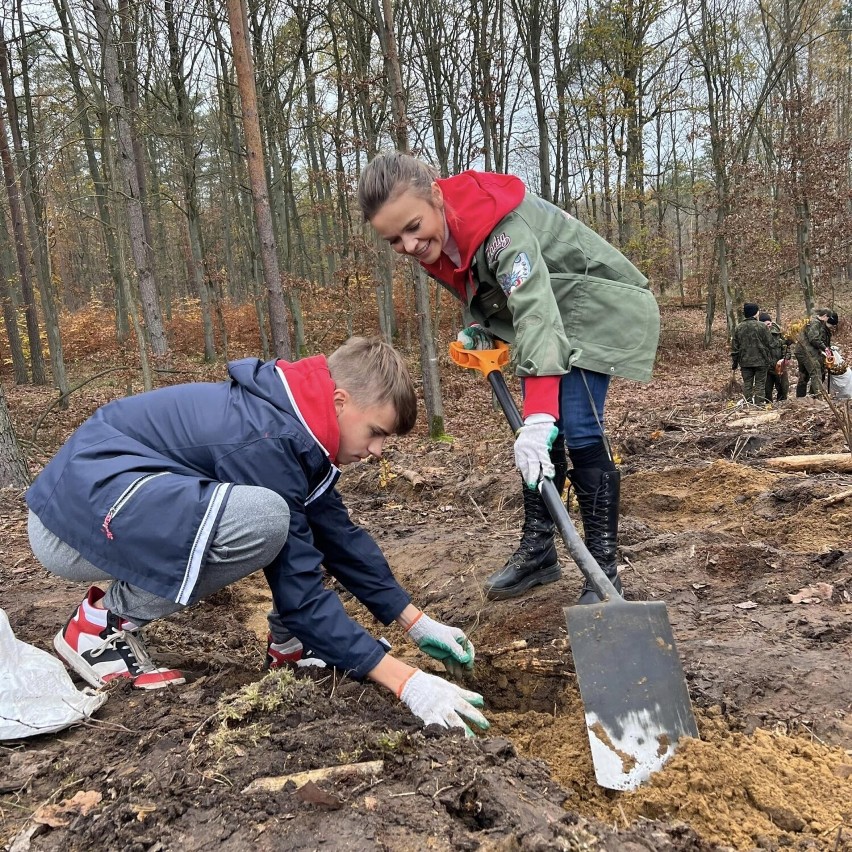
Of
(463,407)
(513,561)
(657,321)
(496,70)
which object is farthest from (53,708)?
(496,70)

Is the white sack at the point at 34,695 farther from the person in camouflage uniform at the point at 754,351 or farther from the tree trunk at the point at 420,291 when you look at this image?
the person in camouflage uniform at the point at 754,351

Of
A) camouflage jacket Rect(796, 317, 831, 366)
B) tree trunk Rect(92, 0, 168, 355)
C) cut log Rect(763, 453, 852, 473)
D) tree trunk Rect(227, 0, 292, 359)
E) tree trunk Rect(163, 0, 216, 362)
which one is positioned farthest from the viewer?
tree trunk Rect(163, 0, 216, 362)

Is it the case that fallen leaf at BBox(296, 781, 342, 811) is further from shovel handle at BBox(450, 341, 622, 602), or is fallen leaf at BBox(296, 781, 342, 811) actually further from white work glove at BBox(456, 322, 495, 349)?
white work glove at BBox(456, 322, 495, 349)

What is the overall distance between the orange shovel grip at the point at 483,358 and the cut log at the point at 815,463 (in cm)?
278

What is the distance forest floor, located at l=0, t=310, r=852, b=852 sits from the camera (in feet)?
4.76

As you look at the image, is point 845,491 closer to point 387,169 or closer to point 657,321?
point 657,321

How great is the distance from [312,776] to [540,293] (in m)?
1.73

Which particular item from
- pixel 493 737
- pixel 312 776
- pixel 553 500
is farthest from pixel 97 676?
pixel 553 500

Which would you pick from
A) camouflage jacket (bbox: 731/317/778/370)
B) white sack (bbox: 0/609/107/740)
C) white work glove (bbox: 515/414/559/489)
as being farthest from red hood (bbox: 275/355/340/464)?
camouflage jacket (bbox: 731/317/778/370)

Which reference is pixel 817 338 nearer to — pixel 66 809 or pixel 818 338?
pixel 818 338

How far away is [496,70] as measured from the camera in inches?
508

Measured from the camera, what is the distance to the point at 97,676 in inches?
85.2

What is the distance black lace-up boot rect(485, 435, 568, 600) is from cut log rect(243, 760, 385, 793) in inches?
61.4

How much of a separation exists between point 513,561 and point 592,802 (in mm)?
1517
